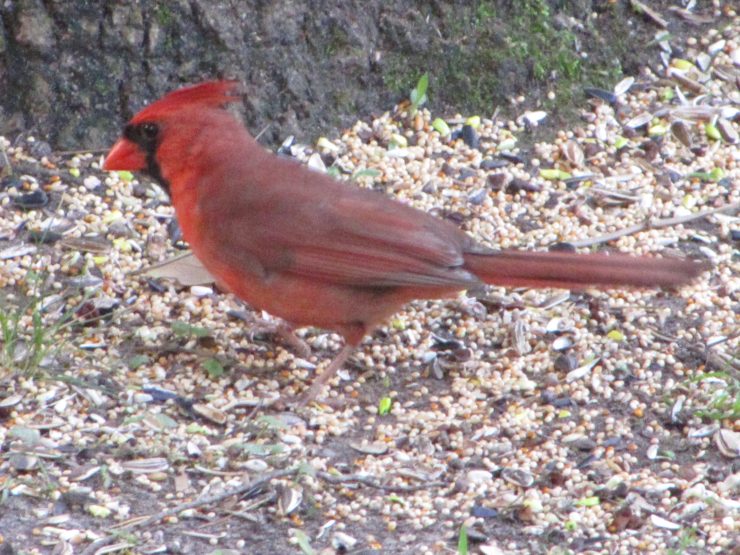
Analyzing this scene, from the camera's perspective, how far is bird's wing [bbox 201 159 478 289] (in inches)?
146

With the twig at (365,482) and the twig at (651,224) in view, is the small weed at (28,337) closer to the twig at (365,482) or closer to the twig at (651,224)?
the twig at (365,482)

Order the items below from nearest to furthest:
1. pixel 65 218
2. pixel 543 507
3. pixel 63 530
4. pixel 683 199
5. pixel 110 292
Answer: pixel 63 530 < pixel 543 507 < pixel 110 292 < pixel 65 218 < pixel 683 199

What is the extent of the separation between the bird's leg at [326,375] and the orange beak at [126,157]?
796 mm

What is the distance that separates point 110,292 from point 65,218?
41 cm

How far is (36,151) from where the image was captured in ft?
14.9

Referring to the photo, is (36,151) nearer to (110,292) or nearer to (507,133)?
(110,292)

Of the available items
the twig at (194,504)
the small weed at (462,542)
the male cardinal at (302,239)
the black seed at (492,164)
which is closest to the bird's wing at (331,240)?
the male cardinal at (302,239)

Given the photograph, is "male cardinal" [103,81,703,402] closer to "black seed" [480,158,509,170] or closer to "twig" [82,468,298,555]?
"twig" [82,468,298,555]

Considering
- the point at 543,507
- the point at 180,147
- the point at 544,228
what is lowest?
the point at 543,507

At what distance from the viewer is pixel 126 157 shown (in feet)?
12.8

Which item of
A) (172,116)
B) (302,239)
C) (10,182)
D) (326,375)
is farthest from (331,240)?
(10,182)

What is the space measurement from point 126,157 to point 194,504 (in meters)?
1.18

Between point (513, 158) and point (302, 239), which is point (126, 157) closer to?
point (302, 239)

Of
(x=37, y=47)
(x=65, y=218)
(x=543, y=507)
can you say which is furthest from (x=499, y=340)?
(x=37, y=47)
